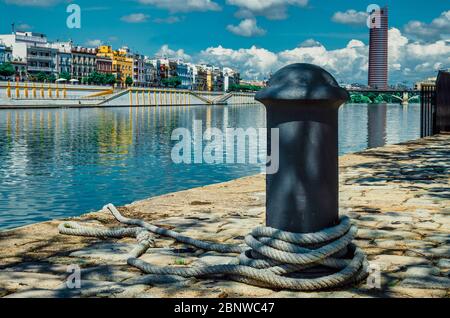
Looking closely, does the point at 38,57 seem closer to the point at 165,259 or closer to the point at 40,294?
the point at 165,259

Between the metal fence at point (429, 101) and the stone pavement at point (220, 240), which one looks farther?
the metal fence at point (429, 101)

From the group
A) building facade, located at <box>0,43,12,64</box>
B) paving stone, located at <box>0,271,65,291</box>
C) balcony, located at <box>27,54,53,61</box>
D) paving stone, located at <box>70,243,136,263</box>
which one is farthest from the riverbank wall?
paving stone, located at <box>0,271,65,291</box>

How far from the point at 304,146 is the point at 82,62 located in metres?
117

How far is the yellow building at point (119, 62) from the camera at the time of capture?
126625mm

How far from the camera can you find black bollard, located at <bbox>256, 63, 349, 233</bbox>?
11.1 ft

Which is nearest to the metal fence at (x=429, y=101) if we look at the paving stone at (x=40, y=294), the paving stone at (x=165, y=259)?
the paving stone at (x=165, y=259)

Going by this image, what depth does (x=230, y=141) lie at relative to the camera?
105 feet

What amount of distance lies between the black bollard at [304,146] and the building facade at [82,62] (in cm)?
11071

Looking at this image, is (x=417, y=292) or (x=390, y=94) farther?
(x=390, y=94)

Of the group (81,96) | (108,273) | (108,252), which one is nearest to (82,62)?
(81,96)

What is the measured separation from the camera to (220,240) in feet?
14.8

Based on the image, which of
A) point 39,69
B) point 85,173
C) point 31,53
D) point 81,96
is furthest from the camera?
point 39,69

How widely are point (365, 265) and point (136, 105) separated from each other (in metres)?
94.9

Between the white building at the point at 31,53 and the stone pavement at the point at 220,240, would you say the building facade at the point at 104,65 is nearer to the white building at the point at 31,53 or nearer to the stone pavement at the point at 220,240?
the white building at the point at 31,53
